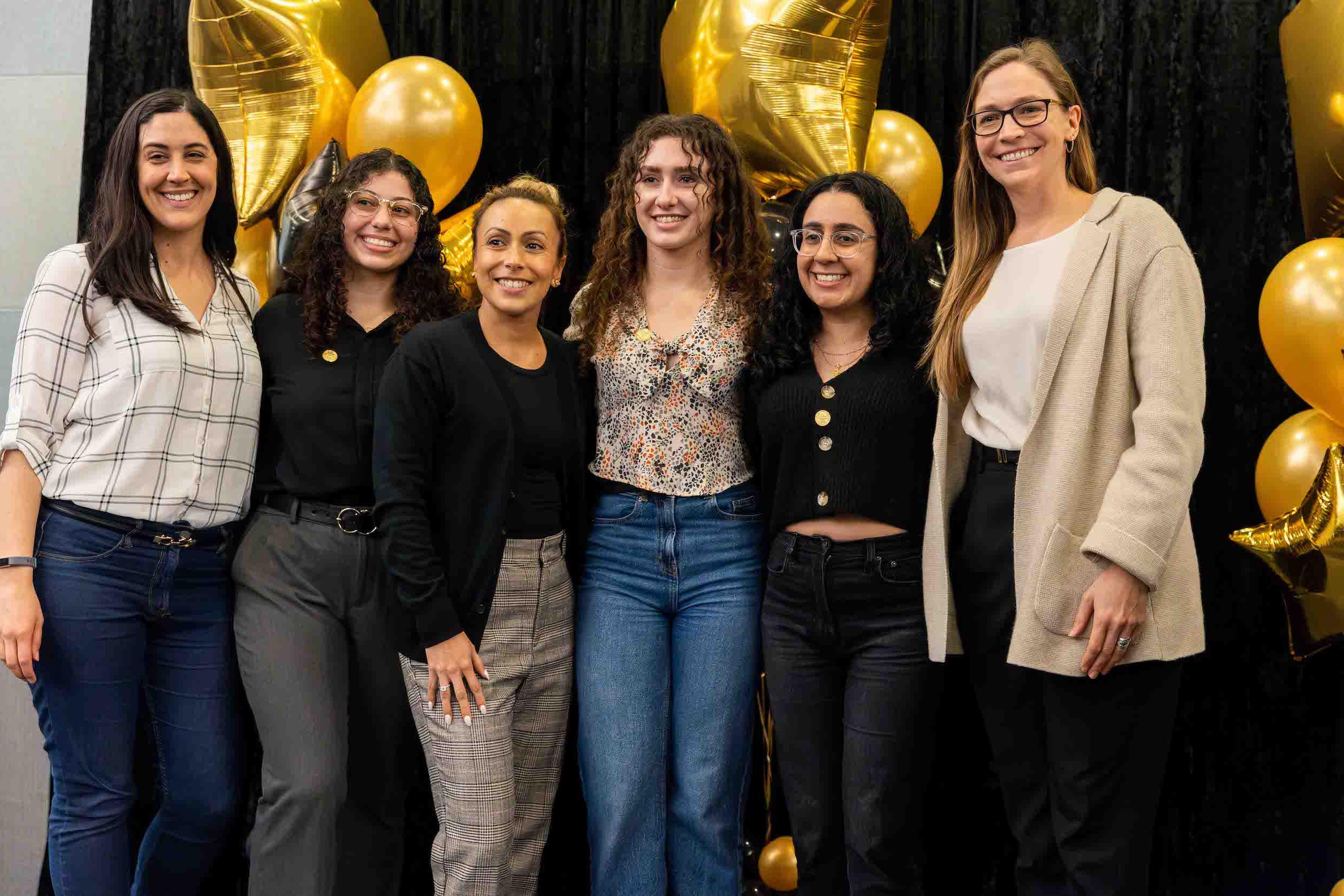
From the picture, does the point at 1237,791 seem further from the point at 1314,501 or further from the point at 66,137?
the point at 66,137

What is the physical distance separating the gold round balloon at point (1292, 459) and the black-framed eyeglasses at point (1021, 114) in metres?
0.89

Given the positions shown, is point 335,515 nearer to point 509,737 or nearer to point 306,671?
point 306,671

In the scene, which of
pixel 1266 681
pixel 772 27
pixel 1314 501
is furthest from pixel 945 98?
pixel 1266 681

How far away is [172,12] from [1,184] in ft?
2.40

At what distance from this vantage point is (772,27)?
231cm

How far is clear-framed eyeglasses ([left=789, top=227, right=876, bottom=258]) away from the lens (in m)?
1.90

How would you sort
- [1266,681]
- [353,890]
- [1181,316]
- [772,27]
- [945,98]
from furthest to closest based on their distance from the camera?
1. [945,98]
2. [1266,681]
3. [772,27]
4. [353,890]
5. [1181,316]

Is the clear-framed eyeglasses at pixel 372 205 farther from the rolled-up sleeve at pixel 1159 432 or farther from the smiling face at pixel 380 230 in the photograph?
the rolled-up sleeve at pixel 1159 432

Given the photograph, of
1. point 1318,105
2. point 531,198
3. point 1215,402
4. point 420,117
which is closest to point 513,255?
point 531,198

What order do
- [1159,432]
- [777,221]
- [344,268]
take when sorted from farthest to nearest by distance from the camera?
[777,221], [344,268], [1159,432]

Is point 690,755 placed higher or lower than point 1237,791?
higher

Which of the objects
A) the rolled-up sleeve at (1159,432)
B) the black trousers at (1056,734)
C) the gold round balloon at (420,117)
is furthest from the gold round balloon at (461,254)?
the rolled-up sleeve at (1159,432)

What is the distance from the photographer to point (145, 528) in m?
1.90

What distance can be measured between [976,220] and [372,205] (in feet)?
3.57
